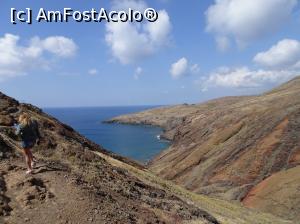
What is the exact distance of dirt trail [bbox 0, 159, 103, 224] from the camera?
1669cm

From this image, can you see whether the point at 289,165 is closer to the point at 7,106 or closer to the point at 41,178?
the point at 7,106

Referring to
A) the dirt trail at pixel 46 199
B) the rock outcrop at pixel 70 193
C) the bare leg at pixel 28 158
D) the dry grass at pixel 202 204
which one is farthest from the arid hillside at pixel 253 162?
the bare leg at pixel 28 158

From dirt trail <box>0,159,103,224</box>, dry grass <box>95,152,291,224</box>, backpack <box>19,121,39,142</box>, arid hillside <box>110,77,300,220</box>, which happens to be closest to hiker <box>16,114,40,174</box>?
backpack <box>19,121,39,142</box>

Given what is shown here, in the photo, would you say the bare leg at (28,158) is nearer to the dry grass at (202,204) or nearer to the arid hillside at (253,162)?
the dry grass at (202,204)

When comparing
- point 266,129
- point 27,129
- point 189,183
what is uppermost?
point 27,129

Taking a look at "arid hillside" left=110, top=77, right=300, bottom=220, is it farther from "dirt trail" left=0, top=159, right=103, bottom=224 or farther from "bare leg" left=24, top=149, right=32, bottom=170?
"bare leg" left=24, top=149, right=32, bottom=170

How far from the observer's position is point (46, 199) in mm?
17594

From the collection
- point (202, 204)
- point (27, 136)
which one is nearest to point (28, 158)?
point (27, 136)

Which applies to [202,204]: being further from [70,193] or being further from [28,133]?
[28,133]

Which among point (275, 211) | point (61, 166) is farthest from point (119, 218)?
point (275, 211)

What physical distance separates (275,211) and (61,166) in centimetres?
4109

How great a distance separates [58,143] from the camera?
26484 millimetres

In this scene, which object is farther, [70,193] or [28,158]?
[28,158]

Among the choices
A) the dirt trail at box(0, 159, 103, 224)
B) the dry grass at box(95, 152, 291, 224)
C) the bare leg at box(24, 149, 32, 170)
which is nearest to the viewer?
the dirt trail at box(0, 159, 103, 224)
